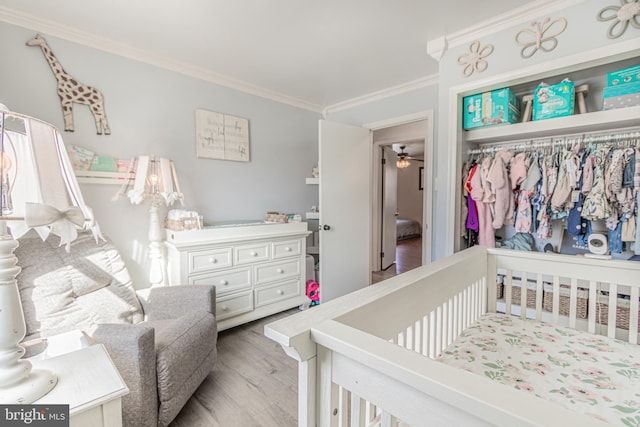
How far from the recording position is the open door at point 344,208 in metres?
2.90

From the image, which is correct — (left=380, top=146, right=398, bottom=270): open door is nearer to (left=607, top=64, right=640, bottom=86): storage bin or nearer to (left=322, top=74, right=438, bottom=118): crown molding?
(left=322, top=74, right=438, bottom=118): crown molding

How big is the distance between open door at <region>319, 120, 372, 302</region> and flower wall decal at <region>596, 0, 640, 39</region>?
1.98 metres

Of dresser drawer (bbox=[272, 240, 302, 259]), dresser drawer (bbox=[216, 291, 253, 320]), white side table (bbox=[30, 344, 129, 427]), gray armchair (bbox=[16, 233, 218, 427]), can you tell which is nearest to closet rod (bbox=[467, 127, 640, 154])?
dresser drawer (bbox=[272, 240, 302, 259])

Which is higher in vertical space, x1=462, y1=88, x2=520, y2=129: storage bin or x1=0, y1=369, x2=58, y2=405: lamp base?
x1=462, y1=88, x2=520, y2=129: storage bin

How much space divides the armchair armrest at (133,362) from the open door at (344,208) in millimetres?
1811

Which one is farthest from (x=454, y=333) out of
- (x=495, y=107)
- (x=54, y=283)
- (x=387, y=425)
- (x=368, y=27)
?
(x=54, y=283)

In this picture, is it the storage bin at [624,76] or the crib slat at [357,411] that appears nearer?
the crib slat at [357,411]

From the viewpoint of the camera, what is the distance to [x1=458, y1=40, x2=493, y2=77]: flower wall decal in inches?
75.5

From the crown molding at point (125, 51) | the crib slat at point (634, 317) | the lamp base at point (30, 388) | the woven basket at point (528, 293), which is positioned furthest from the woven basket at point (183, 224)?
the crib slat at point (634, 317)

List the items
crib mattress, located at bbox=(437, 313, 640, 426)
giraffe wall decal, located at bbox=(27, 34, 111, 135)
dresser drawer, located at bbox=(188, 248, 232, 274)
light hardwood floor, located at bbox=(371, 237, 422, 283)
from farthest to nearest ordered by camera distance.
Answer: light hardwood floor, located at bbox=(371, 237, 422, 283), dresser drawer, located at bbox=(188, 248, 232, 274), giraffe wall decal, located at bbox=(27, 34, 111, 135), crib mattress, located at bbox=(437, 313, 640, 426)

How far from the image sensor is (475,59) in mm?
1961

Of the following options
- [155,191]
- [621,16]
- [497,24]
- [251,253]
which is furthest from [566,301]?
[155,191]

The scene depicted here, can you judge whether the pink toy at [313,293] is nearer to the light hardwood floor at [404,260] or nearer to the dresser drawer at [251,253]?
the dresser drawer at [251,253]

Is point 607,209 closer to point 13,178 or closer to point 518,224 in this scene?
point 518,224
